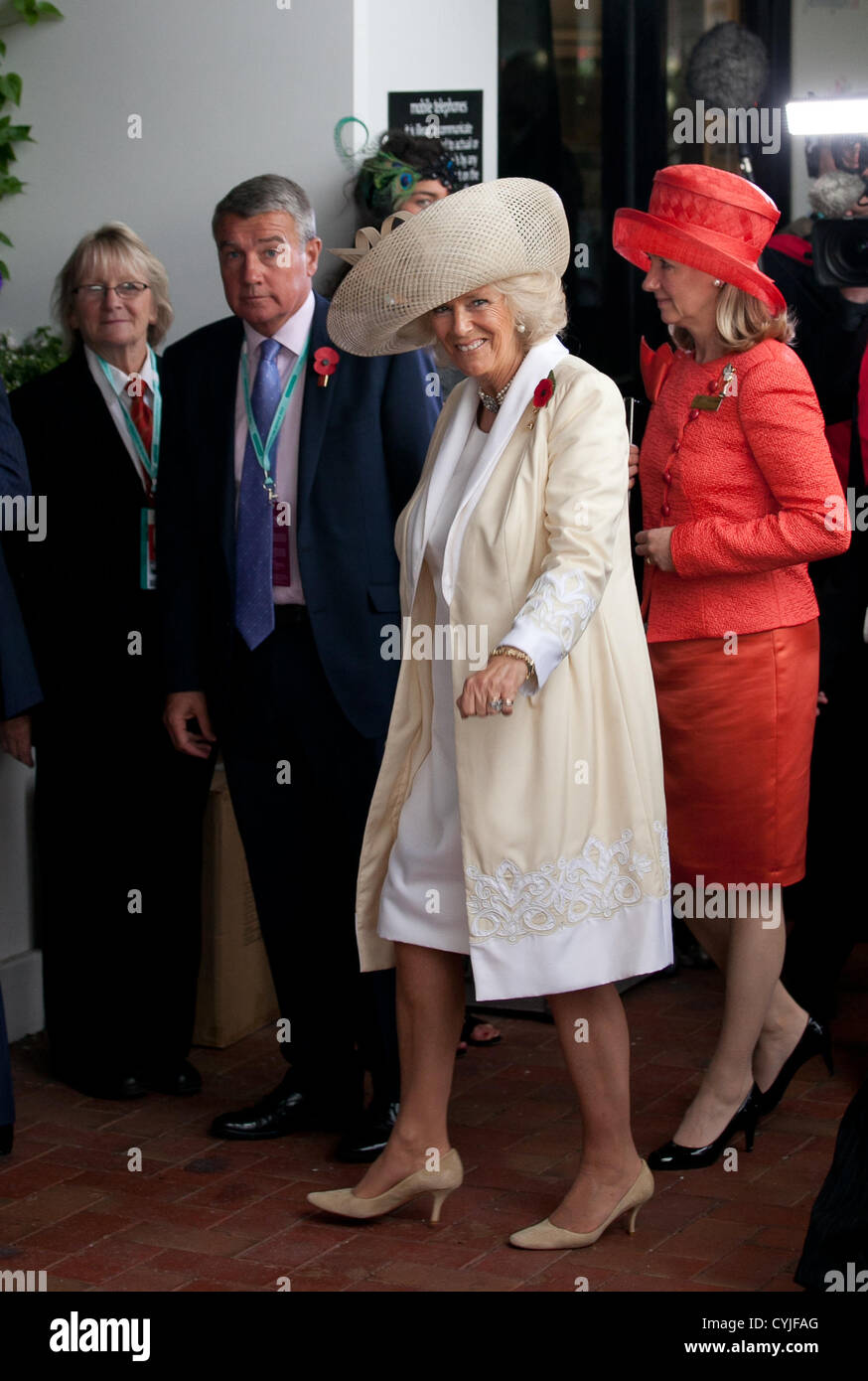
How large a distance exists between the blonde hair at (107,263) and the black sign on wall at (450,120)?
3.66 ft

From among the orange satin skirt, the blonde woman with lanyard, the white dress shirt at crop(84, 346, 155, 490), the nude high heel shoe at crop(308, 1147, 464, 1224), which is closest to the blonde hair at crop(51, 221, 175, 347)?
the blonde woman with lanyard

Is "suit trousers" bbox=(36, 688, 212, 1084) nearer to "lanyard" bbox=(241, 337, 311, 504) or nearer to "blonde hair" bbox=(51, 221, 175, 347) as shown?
"lanyard" bbox=(241, 337, 311, 504)

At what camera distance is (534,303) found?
3.27 meters

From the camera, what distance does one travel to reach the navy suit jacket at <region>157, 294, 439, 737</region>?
12.3ft

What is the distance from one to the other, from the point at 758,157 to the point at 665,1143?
466 centimetres

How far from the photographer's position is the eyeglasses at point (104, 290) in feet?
14.1

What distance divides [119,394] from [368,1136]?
1.83 metres

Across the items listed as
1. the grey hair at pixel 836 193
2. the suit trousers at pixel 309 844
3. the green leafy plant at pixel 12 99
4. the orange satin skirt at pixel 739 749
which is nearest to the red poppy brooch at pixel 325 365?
the suit trousers at pixel 309 844

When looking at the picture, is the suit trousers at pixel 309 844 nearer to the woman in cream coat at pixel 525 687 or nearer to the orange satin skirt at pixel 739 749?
the woman in cream coat at pixel 525 687

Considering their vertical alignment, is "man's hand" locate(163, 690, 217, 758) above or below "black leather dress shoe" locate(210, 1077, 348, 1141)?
above

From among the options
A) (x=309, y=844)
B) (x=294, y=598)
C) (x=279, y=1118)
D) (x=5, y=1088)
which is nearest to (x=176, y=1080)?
(x=279, y=1118)

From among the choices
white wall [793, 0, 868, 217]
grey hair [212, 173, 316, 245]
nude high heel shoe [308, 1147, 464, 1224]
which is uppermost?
white wall [793, 0, 868, 217]

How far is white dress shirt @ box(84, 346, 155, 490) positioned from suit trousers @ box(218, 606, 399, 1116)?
2.23 feet

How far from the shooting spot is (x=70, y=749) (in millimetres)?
4367
